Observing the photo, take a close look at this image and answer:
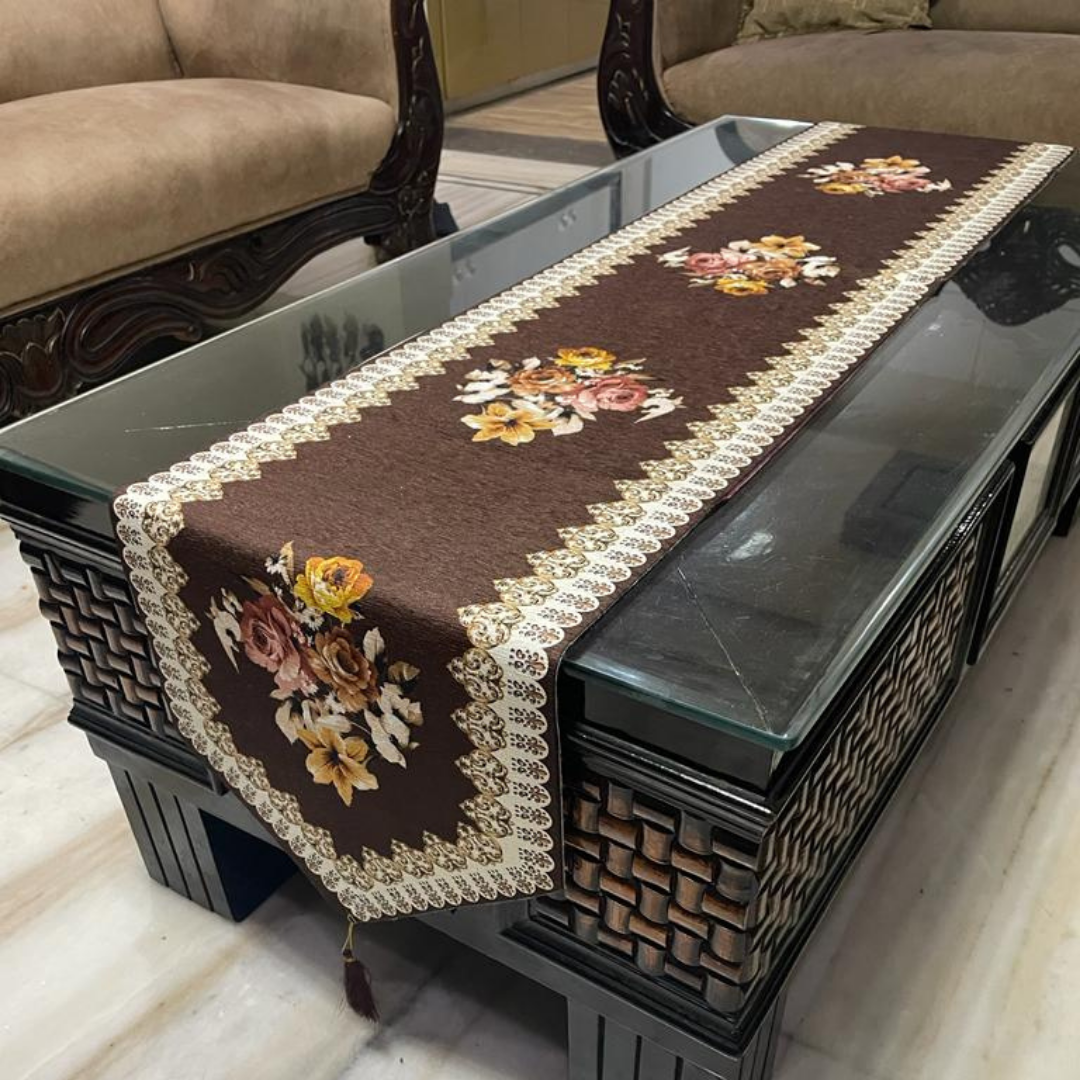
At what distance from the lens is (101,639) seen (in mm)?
848

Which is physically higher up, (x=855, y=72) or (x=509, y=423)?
(x=509, y=423)

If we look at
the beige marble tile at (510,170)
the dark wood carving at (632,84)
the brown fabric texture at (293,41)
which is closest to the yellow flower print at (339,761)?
the brown fabric texture at (293,41)

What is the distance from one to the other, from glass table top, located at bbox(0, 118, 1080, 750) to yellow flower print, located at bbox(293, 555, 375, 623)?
5.3 inches

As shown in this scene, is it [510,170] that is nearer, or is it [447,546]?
[447,546]

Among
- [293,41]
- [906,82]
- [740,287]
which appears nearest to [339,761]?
[740,287]

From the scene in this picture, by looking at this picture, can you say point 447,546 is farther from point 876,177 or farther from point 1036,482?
point 876,177

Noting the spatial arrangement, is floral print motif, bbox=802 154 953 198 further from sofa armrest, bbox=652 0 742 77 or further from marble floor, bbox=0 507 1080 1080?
sofa armrest, bbox=652 0 742 77

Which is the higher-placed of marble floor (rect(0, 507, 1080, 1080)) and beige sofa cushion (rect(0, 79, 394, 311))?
beige sofa cushion (rect(0, 79, 394, 311))

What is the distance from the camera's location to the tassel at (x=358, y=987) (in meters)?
0.84

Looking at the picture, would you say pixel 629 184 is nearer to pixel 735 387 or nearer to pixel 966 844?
pixel 735 387

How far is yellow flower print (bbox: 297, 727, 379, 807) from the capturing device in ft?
2.30

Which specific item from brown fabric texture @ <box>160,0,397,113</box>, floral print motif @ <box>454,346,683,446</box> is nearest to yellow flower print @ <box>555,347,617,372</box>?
floral print motif @ <box>454,346,683,446</box>

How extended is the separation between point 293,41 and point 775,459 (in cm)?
163

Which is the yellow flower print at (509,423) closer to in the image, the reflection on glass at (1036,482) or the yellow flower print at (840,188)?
the reflection on glass at (1036,482)
